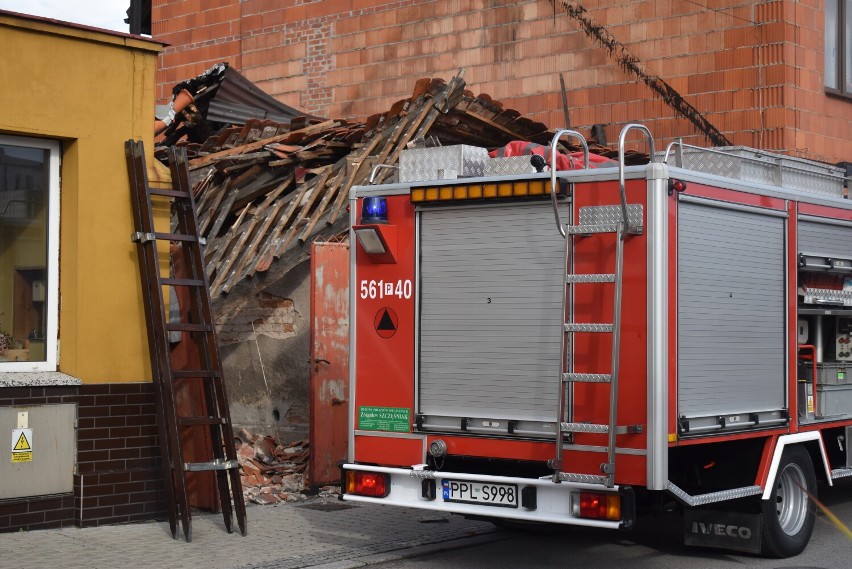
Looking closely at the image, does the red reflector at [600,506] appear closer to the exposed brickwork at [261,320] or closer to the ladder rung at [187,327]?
the ladder rung at [187,327]

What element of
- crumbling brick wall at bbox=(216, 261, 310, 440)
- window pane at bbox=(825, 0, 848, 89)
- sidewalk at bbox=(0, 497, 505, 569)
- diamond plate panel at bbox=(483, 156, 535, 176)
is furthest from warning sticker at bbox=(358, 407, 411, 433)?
window pane at bbox=(825, 0, 848, 89)

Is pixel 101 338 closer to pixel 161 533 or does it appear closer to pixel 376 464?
pixel 161 533

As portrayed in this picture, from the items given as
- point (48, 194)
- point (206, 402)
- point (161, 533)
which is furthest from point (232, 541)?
point (48, 194)

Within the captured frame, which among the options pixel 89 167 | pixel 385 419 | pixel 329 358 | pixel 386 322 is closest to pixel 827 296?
pixel 386 322

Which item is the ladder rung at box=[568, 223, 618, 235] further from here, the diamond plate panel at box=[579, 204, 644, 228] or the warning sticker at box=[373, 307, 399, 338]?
the warning sticker at box=[373, 307, 399, 338]

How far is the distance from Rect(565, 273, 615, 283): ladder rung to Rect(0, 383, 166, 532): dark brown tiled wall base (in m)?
3.95

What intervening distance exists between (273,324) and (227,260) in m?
0.86

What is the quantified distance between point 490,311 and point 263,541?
2680 millimetres

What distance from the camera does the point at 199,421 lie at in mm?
9148

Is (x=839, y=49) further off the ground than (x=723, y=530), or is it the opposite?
(x=839, y=49)

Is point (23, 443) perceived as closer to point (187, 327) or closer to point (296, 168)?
point (187, 327)

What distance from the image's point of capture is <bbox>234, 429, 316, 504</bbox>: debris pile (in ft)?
36.1

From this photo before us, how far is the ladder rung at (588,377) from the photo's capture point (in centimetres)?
706

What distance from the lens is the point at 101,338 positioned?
9359mm
